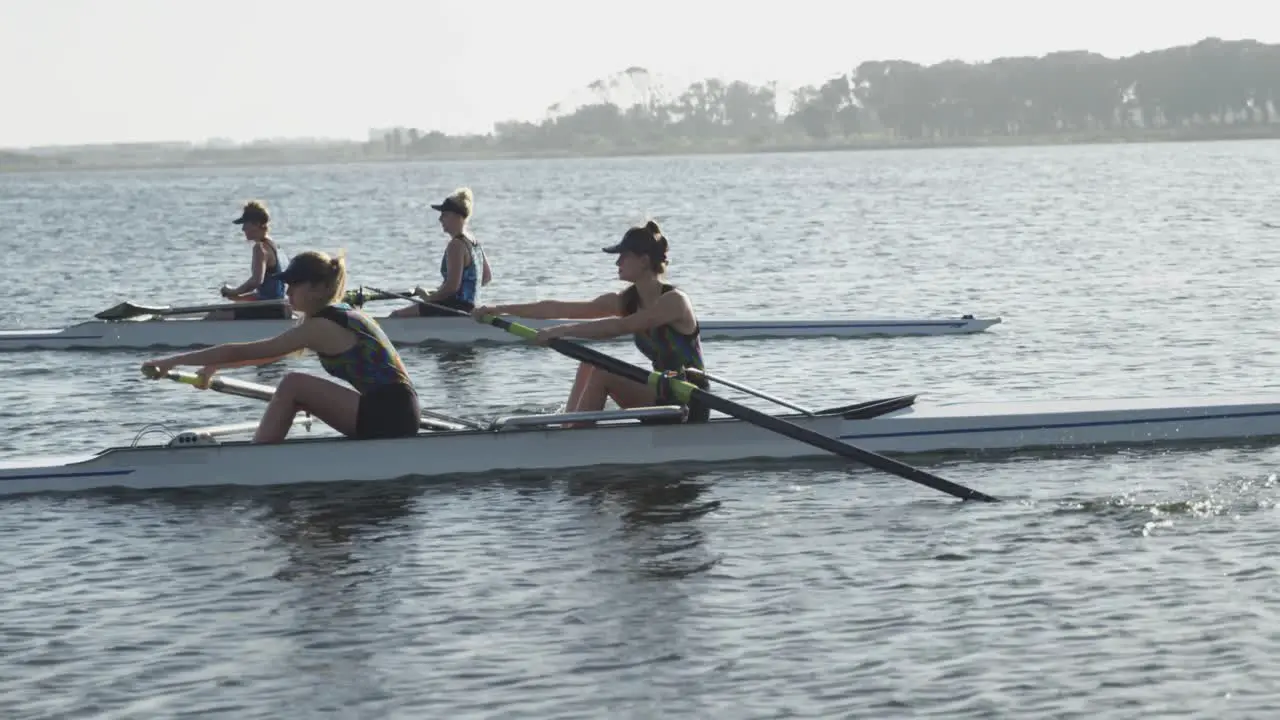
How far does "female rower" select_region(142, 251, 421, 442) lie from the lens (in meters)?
12.4

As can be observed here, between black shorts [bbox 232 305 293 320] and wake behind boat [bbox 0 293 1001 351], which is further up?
black shorts [bbox 232 305 293 320]

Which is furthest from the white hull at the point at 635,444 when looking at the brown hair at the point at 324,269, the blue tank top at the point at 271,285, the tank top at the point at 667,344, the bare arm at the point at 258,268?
the blue tank top at the point at 271,285

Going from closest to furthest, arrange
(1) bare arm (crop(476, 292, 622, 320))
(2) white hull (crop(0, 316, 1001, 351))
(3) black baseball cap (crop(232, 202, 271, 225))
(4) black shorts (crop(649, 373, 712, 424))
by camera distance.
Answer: (1) bare arm (crop(476, 292, 622, 320)), (4) black shorts (crop(649, 373, 712, 424)), (3) black baseball cap (crop(232, 202, 271, 225)), (2) white hull (crop(0, 316, 1001, 351))

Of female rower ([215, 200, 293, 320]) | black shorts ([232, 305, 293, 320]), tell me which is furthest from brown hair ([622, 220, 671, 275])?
black shorts ([232, 305, 293, 320])

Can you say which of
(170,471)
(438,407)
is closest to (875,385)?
(438,407)

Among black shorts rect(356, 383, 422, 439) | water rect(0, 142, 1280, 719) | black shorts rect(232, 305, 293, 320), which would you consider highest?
black shorts rect(356, 383, 422, 439)

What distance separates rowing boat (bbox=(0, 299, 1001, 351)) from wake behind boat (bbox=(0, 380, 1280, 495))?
349 inches

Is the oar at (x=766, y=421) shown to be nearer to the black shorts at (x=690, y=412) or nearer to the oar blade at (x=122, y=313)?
the black shorts at (x=690, y=412)

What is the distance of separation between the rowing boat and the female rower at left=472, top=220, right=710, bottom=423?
354 inches

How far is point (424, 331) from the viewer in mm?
23531

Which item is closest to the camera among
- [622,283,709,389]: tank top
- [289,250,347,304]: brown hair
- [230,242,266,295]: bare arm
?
[289,250,347,304]: brown hair

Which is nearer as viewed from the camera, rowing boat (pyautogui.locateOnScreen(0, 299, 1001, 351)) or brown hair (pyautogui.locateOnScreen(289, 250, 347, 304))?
brown hair (pyautogui.locateOnScreen(289, 250, 347, 304))

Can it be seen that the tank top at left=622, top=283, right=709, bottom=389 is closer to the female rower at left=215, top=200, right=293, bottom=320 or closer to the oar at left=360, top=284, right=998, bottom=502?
the oar at left=360, top=284, right=998, bottom=502

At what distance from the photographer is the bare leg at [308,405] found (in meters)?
13.2
